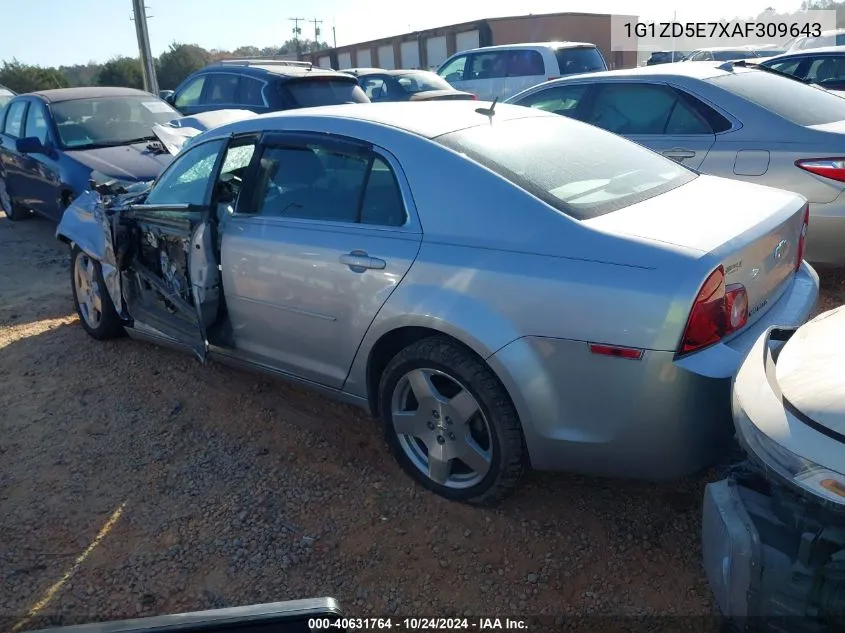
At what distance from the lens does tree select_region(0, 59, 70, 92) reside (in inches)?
1195

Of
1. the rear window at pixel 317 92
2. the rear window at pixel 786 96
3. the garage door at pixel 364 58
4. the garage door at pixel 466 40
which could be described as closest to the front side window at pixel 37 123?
the rear window at pixel 317 92

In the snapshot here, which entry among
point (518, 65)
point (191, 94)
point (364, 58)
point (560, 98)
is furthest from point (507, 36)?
point (560, 98)

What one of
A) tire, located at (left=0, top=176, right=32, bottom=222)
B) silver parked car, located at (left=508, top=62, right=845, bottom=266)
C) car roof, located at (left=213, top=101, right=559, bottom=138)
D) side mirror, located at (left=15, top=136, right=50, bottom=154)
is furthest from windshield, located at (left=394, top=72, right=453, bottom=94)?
car roof, located at (left=213, top=101, right=559, bottom=138)

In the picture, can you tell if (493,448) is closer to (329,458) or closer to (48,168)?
(329,458)

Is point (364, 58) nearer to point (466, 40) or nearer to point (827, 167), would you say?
point (466, 40)

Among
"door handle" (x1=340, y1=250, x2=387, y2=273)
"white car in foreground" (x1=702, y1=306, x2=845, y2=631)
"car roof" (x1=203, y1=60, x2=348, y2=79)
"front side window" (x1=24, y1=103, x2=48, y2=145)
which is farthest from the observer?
"car roof" (x1=203, y1=60, x2=348, y2=79)

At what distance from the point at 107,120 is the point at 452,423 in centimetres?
692

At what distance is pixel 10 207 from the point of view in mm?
9672

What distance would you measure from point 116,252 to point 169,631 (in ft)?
10.6

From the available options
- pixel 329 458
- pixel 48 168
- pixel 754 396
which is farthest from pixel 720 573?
pixel 48 168

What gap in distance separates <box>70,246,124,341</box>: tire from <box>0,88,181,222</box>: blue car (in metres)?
1.93

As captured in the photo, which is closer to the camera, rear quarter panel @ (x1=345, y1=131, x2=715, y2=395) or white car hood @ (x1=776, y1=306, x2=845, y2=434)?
white car hood @ (x1=776, y1=306, x2=845, y2=434)

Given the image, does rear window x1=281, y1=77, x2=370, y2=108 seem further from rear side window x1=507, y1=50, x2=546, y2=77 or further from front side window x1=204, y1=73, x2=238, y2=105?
rear side window x1=507, y1=50, x2=546, y2=77

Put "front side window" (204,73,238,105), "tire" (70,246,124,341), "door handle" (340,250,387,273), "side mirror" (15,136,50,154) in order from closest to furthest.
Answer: "door handle" (340,250,387,273) < "tire" (70,246,124,341) < "side mirror" (15,136,50,154) < "front side window" (204,73,238,105)
